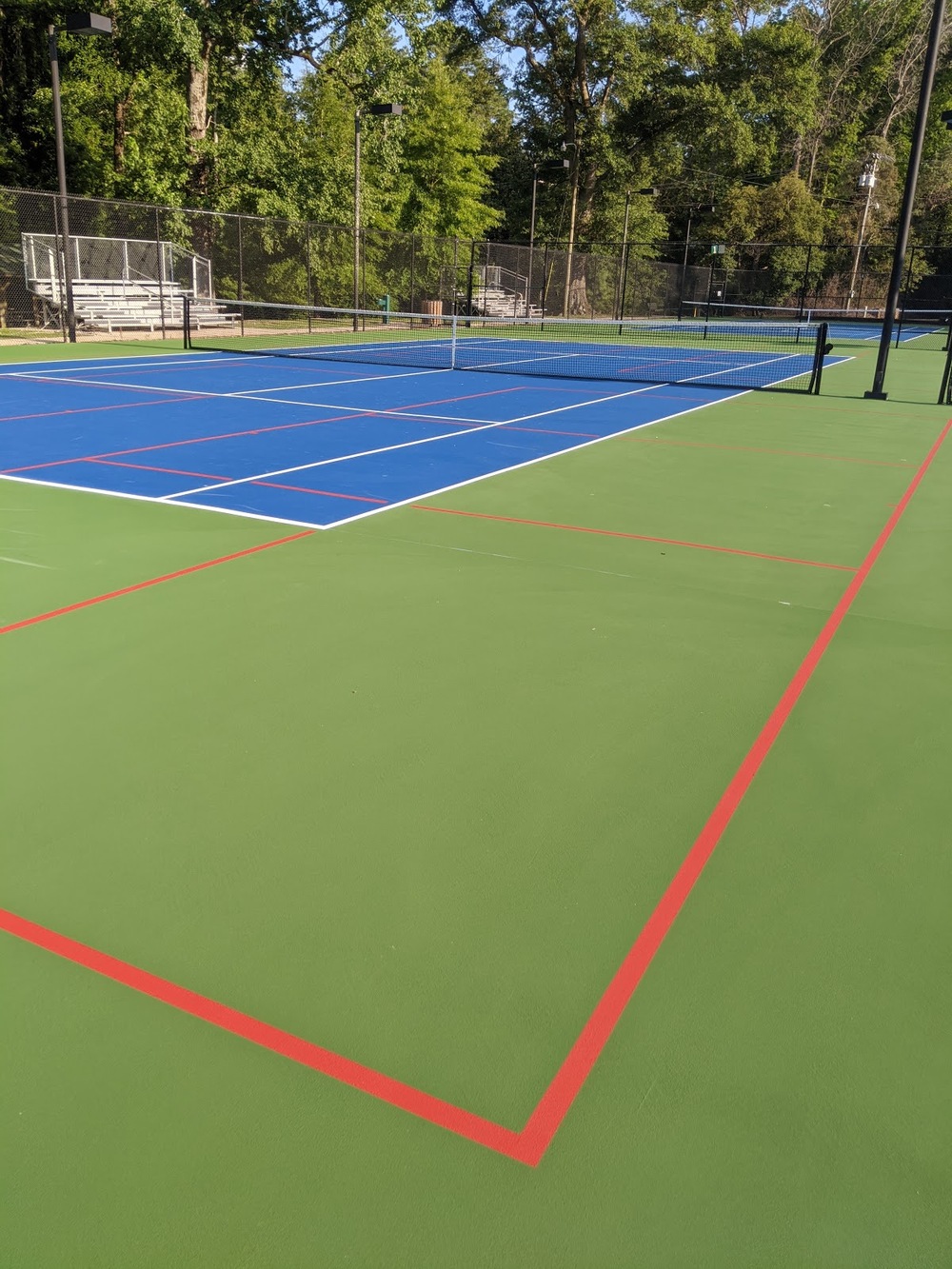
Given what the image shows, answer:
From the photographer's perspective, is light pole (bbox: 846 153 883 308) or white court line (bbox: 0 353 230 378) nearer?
white court line (bbox: 0 353 230 378)

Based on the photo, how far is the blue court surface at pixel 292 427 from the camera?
8922mm

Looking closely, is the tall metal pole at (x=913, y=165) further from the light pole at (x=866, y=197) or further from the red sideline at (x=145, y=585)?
the light pole at (x=866, y=197)

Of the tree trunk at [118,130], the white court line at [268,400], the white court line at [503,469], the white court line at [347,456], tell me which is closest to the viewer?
the white court line at [503,469]

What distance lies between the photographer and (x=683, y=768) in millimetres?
4137

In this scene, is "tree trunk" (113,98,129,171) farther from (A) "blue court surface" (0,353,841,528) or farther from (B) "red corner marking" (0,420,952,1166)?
(B) "red corner marking" (0,420,952,1166)

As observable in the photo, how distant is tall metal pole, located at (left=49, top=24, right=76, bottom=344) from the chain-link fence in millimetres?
100

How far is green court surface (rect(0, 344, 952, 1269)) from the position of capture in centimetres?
218

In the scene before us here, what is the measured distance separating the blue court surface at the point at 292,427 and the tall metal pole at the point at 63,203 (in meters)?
4.68

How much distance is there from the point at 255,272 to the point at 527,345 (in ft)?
29.7

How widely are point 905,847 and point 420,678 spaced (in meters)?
2.28

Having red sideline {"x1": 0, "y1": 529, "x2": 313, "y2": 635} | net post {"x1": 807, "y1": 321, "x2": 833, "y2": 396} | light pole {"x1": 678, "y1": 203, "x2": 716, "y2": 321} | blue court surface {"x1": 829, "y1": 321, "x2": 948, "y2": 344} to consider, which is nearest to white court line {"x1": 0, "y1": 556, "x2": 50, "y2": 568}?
red sideline {"x1": 0, "y1": 529, "x2": 313, "y2": 635}

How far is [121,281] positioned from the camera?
26.1 metres

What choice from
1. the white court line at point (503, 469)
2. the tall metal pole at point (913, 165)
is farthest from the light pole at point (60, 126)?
the tall metal pole at point (913, 165)

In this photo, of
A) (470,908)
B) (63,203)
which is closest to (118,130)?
(63,203)
